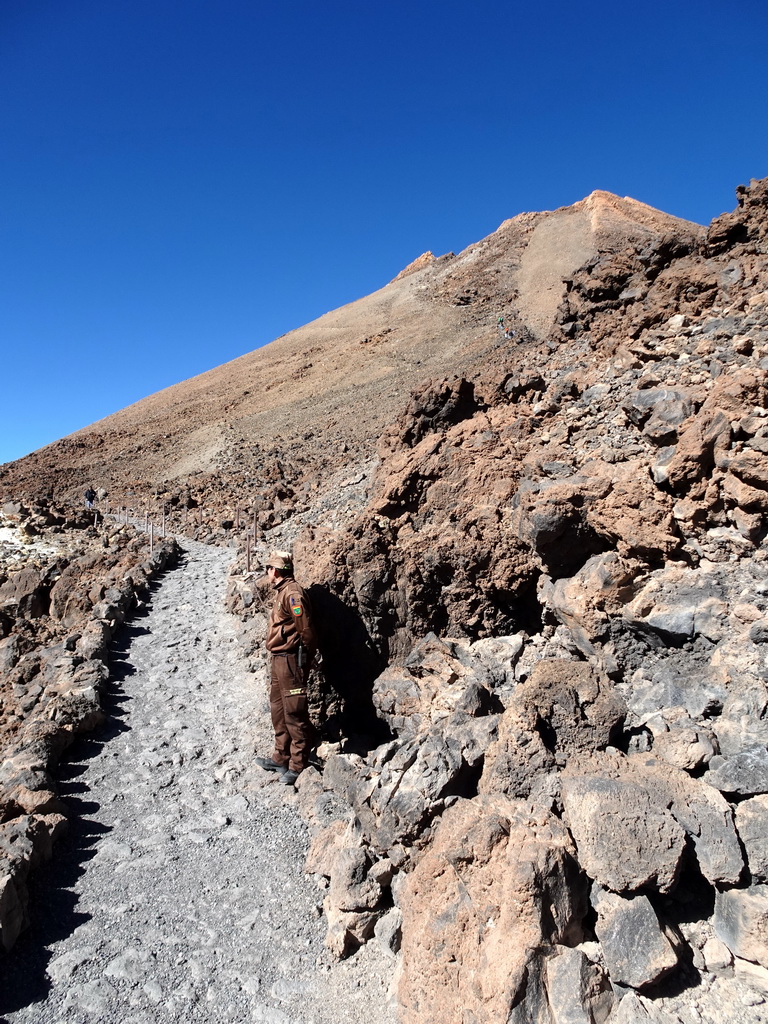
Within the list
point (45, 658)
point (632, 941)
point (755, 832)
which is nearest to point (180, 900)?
point (632, 941)

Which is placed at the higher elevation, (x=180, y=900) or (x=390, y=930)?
(x=180, y=900)

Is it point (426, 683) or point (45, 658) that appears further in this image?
point (45, 658)

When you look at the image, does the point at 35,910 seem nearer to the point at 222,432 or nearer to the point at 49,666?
the point at 49,666

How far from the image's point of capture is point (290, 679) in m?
5.91

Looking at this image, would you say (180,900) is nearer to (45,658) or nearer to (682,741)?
(682,741)

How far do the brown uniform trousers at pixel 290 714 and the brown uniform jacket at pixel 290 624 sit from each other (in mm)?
117

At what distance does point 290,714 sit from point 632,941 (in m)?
→ 3.71

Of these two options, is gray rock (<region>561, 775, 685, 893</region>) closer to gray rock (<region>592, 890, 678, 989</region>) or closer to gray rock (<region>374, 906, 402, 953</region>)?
gray rock (<region>592, 890, 678, 989</region>)

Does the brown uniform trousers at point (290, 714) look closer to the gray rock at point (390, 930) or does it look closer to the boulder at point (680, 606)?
the gray rock at point (390, 930)

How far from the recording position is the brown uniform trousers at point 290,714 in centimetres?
583

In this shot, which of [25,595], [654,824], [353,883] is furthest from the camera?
[25,595]

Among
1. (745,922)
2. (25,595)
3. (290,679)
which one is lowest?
(745,922)

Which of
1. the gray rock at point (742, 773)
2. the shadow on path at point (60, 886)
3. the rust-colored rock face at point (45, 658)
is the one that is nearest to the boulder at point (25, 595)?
the rust-colored rock face at point (45, 658)

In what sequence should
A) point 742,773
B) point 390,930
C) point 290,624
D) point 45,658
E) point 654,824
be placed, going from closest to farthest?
point 654,824 → point 742,773 → point 390,930 → point 290,624 → point 45,658
